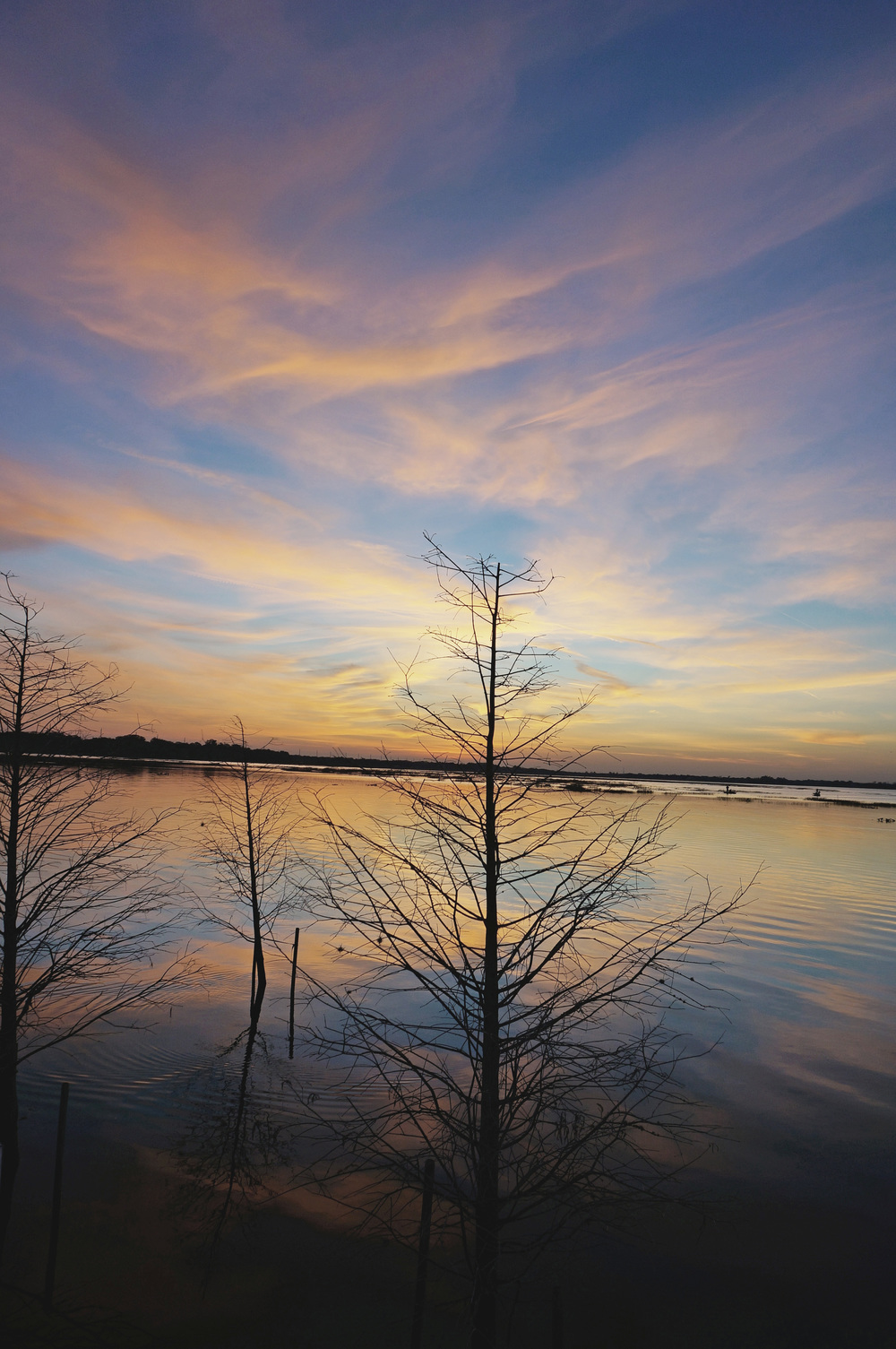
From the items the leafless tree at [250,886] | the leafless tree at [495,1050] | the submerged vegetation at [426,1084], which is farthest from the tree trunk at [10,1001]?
the leafless tree at [250,886]

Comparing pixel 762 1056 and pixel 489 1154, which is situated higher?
pixel 489 1154

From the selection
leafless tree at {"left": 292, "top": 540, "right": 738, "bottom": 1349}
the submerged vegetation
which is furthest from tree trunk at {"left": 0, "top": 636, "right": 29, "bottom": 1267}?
leafless tree at {"left": 292, "top": 540, "right": 738, "bottom": 1349}

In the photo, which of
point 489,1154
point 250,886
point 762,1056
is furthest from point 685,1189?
point 250,886

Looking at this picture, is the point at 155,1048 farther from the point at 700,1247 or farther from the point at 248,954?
the point at 700,1247

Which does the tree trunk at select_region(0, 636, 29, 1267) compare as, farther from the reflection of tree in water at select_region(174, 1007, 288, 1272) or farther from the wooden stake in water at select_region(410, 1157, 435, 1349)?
the wooden stake in water at select_region(410, 1157, 435, 1349)

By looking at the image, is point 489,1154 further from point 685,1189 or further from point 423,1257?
point 685,1189

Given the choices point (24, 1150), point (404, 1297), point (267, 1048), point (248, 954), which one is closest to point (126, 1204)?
Answer: point (24, 1150)

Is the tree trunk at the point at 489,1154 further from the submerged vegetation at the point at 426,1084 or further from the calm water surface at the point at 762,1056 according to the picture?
the calm water surface at the point at 762,1056

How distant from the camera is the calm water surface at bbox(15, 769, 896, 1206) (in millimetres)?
16344

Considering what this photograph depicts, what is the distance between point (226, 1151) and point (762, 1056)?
1549 centimetres

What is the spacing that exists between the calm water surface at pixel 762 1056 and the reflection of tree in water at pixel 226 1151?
0.55m

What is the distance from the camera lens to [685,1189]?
15086mm

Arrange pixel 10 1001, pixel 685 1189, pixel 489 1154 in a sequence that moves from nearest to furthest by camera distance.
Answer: pixel 489 1154 < pixel 10 1001 < pixel 685 1189

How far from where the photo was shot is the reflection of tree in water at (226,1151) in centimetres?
1327
